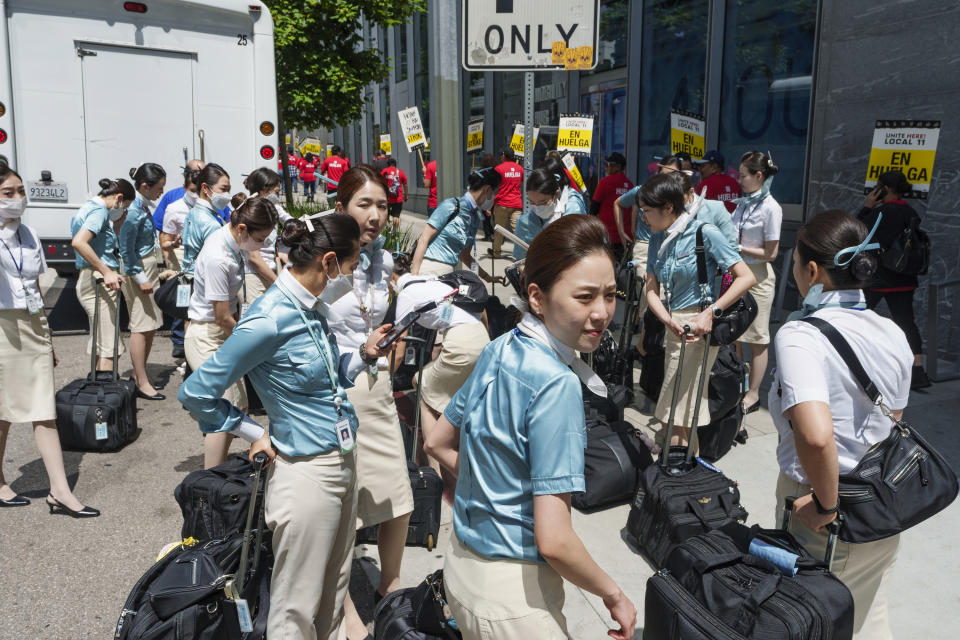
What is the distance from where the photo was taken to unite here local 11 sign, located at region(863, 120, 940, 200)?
20.7ft

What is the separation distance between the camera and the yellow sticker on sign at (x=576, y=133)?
9820 millimetres

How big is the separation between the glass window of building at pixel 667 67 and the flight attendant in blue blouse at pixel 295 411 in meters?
9.79

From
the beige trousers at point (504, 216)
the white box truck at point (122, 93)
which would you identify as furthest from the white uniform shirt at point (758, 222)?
the beige trousers at point (504, 216)

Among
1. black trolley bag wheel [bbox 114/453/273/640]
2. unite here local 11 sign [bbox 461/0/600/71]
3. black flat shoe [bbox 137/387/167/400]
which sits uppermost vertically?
unite here local 11 sign [bbox 461/0/600/71]

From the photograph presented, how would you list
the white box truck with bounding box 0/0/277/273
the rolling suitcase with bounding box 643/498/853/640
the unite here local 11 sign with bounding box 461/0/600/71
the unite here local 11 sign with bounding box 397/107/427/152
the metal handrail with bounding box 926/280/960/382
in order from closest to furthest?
the rolling suitcase with bounding box 643/498/853/640 → the unite here local 11 sign with bounding box 461/0/600/71 → the metal handrail with bounding box 926/280/960/382 → the white box truck with bounding box 0/0/277/273 → the unite here local 11 sign with bounding box 397/107/427/152

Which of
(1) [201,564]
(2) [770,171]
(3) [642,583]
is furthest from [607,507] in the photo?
(2) [770,171]

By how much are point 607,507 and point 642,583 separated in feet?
2.60

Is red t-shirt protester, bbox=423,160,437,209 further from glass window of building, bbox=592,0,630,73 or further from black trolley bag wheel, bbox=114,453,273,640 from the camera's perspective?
black trolley bag wheel, bbox=114,453,273,640

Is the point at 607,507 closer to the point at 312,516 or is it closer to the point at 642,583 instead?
the point at 642,583

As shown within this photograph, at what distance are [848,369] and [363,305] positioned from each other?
6.91 ft

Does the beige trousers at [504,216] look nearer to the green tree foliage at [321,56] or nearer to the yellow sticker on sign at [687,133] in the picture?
the green tree foliage at [321,56]

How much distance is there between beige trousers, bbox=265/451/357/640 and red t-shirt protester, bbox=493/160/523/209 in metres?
10.6

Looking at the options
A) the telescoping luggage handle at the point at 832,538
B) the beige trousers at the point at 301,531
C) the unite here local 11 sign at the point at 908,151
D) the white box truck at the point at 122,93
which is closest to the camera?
the telescoping luggage handle at the point at 832,538

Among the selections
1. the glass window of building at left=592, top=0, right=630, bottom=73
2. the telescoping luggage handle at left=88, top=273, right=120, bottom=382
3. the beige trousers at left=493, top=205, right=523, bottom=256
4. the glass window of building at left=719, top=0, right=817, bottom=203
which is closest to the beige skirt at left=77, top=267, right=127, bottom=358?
the telescoping luggage handle at left=88, top=273, right=120, bottom=382
